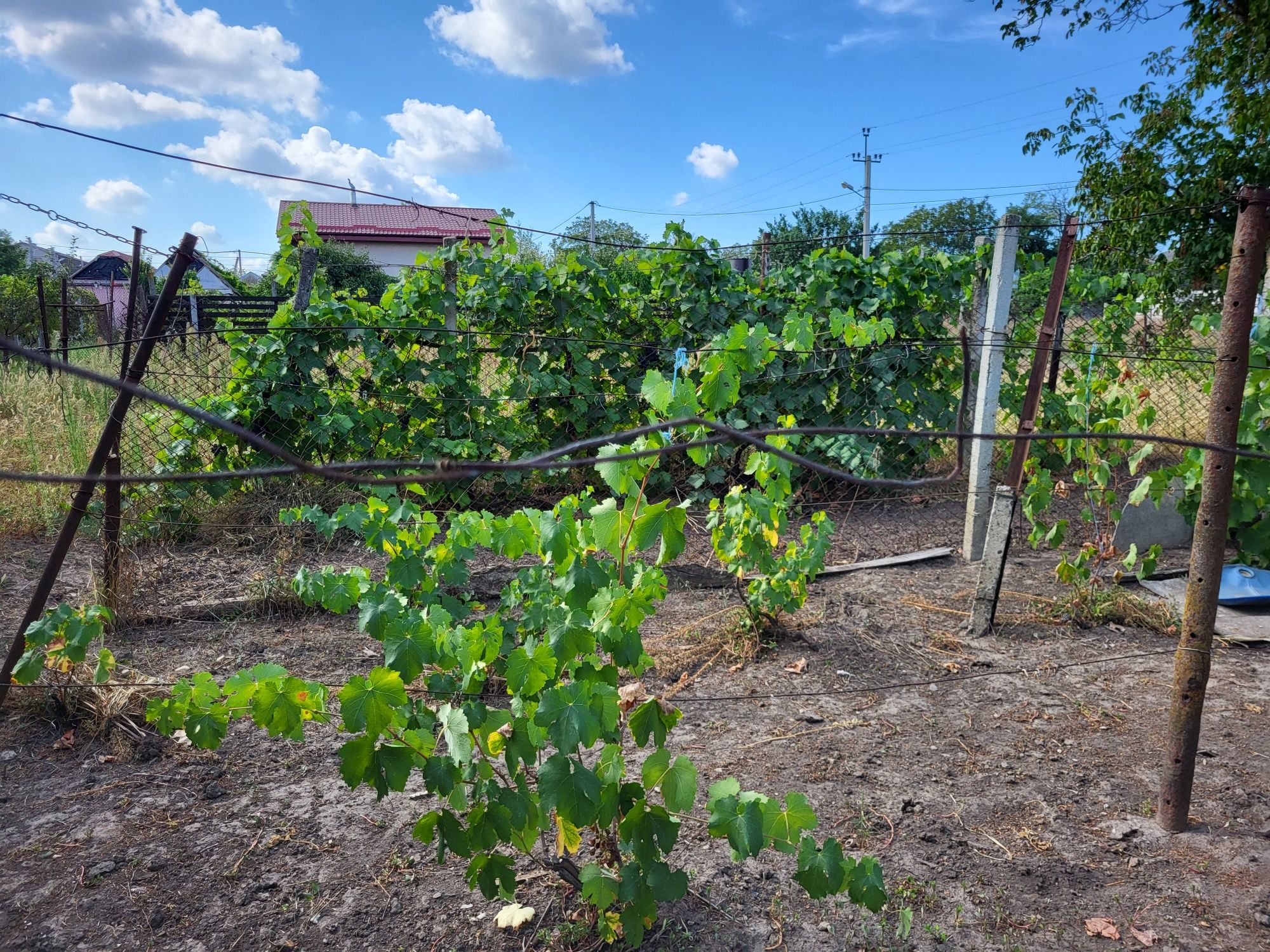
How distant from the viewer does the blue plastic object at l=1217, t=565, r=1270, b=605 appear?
4094 millimetres

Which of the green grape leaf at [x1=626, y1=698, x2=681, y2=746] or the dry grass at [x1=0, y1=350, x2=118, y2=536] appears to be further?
the dry grass at [x1=0, y1=350, x2=118, y2=536]

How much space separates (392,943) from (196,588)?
9.96 ft

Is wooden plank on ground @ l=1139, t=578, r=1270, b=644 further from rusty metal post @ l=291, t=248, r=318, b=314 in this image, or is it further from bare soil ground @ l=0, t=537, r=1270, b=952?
rusty metal post @ l=291, t=248, r=318, b=314

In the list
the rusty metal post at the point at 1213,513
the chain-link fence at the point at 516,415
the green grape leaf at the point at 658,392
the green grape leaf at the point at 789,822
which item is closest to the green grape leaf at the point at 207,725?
the green grape leaf at the point at 658,392

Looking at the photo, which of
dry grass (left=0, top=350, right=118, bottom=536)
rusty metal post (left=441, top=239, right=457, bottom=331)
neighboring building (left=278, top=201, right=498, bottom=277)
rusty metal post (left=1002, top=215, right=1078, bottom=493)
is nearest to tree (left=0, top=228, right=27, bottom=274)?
neighboring building (left=278, top=201, right=498, bottom=277)

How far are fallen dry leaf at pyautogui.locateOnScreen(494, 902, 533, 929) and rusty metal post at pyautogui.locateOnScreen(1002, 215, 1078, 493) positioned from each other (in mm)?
2917

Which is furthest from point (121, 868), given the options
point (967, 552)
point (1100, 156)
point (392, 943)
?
point (1100, 156)

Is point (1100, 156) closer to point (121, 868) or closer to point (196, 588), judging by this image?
point (196, 588)

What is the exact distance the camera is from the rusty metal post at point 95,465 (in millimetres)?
2475

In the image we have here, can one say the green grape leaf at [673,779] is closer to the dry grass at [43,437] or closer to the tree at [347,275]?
the dry grass at [43,437]

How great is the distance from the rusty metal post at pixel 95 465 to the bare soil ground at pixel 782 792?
0.50 m

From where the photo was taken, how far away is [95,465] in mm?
2570

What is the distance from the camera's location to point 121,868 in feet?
7.38

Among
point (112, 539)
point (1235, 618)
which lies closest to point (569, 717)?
point (112, 539)
